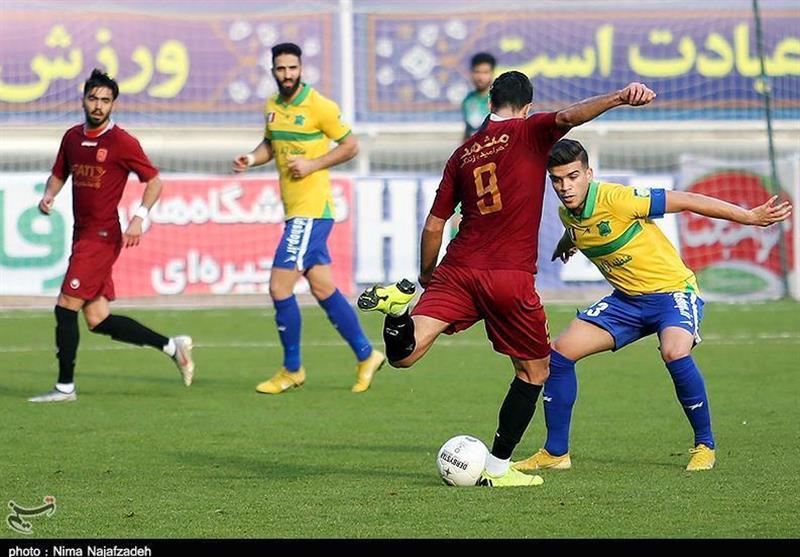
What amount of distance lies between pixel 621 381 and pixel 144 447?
4.51m

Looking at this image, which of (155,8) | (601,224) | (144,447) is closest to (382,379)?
(144,447)

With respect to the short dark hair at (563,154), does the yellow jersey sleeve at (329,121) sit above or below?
above

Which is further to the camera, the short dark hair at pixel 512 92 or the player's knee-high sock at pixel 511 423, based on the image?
the player's knee-high sock at pixel 511 423

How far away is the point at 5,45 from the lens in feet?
86.0

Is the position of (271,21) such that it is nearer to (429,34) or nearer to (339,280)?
(429,34)

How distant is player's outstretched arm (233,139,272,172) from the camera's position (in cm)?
1136

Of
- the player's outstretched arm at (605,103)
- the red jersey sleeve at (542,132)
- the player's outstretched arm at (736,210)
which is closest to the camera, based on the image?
the player's outstretched arm at (605,103)

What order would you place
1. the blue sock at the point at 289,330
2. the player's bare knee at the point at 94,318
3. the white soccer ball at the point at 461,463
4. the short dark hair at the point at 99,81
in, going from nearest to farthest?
the white soccer ball at the point at 461,463 → the short dark hair at the point at 99,81 → the player's bare knee at the point at 94,318 → the blue sock at the point at 289,330

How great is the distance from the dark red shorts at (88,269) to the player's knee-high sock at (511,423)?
4.65 meters

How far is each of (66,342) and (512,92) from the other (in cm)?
504

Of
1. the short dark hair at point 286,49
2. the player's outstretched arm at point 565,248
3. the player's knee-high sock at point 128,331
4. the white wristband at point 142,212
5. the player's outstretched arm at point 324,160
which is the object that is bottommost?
the player's knee-high sock at point 128,331

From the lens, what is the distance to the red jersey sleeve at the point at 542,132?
24.1 ft

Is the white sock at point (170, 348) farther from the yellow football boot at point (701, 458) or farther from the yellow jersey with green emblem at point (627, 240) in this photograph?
the yellow football boot at point (701, 458)

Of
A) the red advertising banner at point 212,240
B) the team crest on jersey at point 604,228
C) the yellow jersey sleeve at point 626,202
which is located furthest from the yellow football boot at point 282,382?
the red advertising banner at point 212,240
